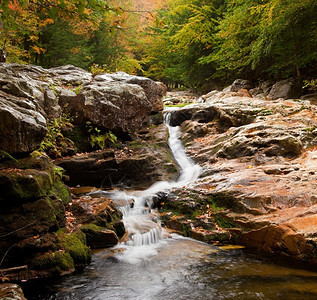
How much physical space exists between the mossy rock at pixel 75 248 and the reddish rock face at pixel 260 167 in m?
3.13

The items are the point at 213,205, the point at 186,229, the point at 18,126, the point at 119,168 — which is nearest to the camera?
the point at 18,126

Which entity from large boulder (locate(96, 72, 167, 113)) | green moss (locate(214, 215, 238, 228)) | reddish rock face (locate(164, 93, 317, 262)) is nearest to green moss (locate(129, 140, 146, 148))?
reddish rock face (locate(164, 93, 317, 262))

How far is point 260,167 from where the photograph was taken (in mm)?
7293

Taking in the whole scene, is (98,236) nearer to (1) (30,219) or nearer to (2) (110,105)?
(1) (30,219)

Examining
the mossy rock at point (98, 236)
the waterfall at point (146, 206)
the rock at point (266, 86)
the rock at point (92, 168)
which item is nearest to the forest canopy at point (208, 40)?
the rock at point (266, 86)

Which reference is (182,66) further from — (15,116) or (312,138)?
(15,116)

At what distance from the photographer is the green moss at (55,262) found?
4042 millimetres

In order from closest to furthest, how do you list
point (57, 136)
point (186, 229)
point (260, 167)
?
point (186, 229) < point (260, 167) < point (57, 136)

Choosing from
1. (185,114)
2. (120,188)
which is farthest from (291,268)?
(185,114)

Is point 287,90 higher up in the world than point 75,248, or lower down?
higher up

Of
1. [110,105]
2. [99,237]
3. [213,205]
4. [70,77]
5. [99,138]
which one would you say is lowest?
[99,237]

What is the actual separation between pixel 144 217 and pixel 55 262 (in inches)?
114

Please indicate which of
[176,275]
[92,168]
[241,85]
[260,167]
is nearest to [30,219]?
[176,275]

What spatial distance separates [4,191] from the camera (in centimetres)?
414
